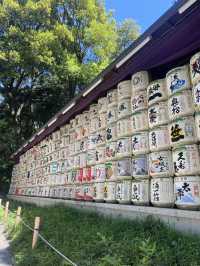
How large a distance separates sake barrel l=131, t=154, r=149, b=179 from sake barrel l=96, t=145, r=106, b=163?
172cm

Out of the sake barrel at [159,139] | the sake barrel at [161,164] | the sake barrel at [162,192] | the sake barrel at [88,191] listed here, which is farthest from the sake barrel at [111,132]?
the sake barrel at [162,192]

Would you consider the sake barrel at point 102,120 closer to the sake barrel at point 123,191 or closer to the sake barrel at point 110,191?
the sake barrel at point 110,191

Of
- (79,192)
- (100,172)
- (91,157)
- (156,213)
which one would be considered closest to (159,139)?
(156,213)

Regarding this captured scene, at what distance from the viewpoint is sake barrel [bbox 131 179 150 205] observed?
21.3ft

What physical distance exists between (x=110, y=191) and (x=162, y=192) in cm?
207

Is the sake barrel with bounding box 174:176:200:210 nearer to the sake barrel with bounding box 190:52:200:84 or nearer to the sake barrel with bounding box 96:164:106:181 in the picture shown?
the sake barrel with bounding box 190:52:200:84

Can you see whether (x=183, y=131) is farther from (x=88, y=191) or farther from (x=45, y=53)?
(x=45, y=53)

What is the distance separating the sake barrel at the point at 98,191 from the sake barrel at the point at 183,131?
296 centimetres

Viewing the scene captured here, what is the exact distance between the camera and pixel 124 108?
7.69m

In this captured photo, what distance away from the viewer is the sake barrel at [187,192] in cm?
529

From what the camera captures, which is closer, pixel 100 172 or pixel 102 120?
pixel 100 172

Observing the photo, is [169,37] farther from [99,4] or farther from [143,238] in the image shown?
[99,4]

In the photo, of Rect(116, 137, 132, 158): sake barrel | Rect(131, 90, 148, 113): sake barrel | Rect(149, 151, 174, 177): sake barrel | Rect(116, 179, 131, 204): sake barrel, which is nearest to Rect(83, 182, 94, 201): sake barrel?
Rect(116, 179, 131, 204): sake barrel

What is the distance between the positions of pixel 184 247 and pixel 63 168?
773cm
